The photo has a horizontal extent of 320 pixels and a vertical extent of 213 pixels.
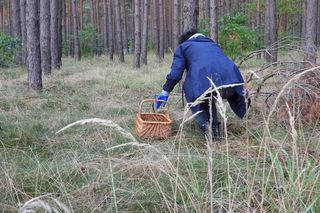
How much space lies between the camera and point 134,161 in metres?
3.06

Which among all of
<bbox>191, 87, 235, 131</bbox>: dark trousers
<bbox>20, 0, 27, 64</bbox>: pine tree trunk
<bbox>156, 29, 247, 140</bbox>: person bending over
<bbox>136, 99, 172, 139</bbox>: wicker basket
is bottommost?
<bbox>136, 99, 172, 139</bbox>: wicker basket

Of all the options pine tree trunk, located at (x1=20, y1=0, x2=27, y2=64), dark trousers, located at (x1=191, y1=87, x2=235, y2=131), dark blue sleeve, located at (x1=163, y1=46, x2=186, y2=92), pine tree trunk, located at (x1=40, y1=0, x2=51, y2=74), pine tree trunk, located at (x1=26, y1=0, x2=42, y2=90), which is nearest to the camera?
dark trousers, located at (x1=191, y1=87, x2=235, y2=131)

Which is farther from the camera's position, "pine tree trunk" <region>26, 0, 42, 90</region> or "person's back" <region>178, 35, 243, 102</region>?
"pine tree trunk" <region>26, 0, 42, 90</region>

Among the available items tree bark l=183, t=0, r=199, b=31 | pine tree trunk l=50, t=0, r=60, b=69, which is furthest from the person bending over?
pine tree trunk l=50, t=0, r=60, b=69

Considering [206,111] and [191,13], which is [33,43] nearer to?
[191,13]

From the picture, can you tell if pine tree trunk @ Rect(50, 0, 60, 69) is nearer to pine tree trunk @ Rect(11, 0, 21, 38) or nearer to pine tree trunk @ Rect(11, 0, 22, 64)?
pine tree trunk @ Rect(11, 0, 22, 64)

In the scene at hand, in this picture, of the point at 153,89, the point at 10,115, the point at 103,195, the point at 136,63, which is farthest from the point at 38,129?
the point at 136,63

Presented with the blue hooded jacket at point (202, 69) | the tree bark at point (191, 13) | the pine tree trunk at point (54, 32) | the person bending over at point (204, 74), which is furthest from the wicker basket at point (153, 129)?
the pine tree trunk at point (54, 32)

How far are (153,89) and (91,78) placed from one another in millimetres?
2192

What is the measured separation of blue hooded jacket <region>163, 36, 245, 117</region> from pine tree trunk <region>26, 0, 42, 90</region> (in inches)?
159

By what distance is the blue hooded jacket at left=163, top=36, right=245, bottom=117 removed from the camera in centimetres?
460

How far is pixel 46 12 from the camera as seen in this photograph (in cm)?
1004

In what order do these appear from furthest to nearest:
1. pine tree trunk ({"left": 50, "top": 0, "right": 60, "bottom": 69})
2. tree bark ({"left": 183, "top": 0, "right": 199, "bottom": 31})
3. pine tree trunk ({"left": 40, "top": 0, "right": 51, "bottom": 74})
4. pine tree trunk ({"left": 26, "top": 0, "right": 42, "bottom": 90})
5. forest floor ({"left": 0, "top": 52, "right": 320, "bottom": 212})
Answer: pine tree trunk ({"left": 50, "top": 0, "right": 60, "bottom": 69}), pine tree trunk ({"left": 40, "top": 0, "right": 51, "bottom": 74}), pine tree trunk ({"left": 26, "top": 0, "right": 42, "bottom": 90}), tree bark ({"left": 183, "top": 0, "right": 199, "bottom": 31}), forest floor ({"left": 0, "top": 52, "right": 320, "bottom": 212})

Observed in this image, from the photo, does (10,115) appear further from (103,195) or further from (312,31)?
(312,31)
